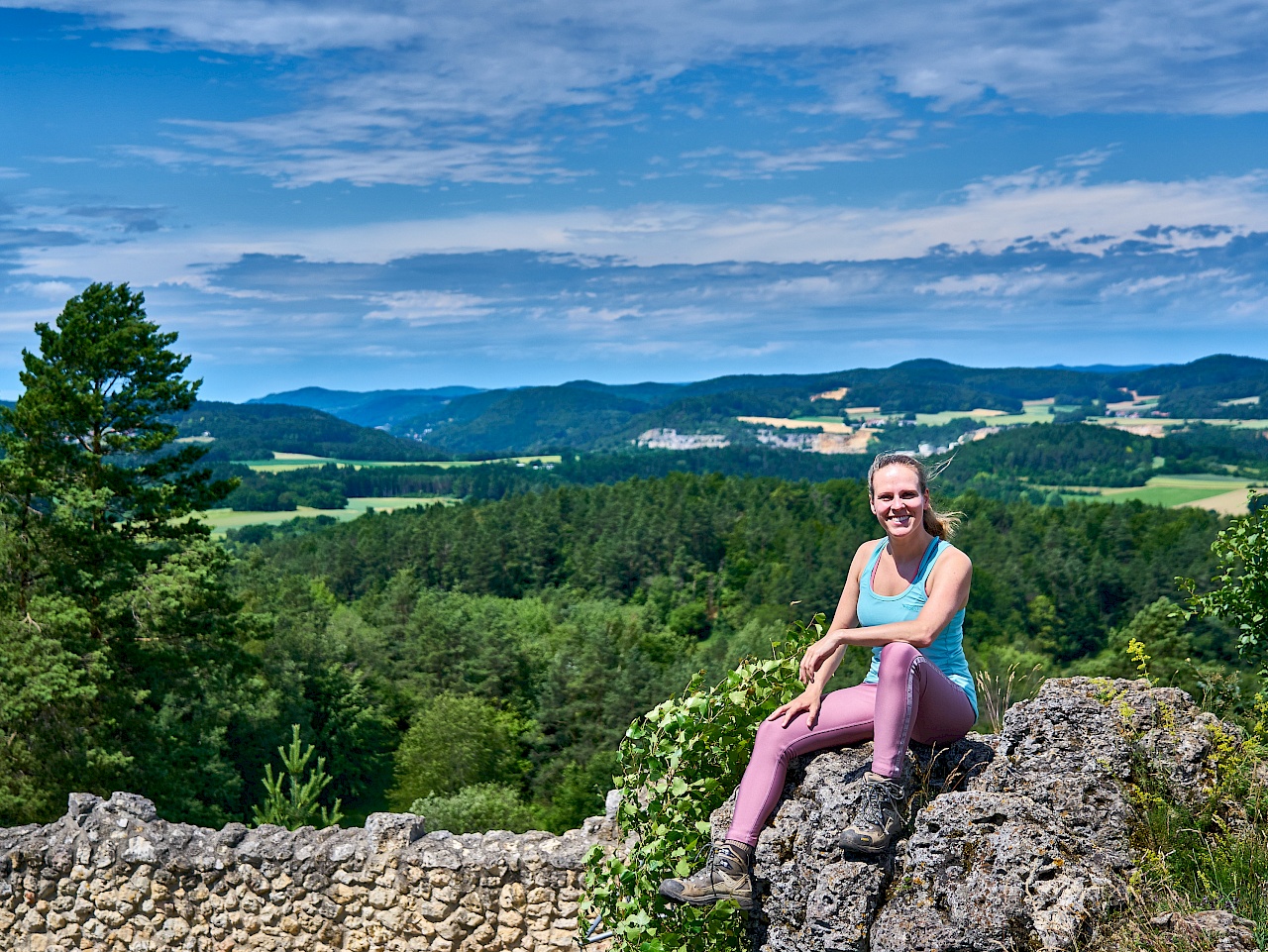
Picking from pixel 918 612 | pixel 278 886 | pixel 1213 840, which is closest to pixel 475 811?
pixel 278 886

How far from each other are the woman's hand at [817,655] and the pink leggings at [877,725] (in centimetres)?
15

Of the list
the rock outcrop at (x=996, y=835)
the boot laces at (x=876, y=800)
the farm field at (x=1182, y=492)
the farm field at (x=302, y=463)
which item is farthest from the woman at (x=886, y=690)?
the farm field at (x=302, y=463)

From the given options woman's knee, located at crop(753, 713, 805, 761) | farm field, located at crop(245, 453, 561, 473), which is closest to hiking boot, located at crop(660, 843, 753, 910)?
woman's knee, located at crop(753, 713, 805, 761)

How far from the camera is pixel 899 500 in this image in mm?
4652

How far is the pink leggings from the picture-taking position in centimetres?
418

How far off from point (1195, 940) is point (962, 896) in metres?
0.79

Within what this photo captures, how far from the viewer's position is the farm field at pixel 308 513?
4446 inches

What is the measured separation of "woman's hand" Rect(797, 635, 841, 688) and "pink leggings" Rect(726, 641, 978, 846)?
0.15 m

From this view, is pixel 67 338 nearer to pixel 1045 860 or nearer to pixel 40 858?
pixel 40 858

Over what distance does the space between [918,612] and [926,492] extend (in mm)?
594

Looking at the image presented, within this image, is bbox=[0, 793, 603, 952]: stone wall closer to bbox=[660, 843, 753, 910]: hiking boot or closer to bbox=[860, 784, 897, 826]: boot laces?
bbox=[660, 843, 753, 910]: hiking boot

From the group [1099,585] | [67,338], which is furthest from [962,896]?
[1099,585]

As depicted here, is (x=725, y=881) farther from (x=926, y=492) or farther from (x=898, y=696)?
(x=926, y=492)

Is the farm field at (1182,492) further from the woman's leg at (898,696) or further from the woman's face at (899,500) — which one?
the woman's leg at (898,696)
